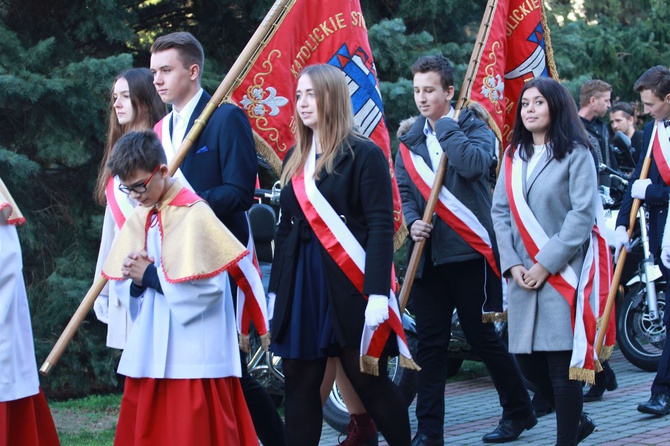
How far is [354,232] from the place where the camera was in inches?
196

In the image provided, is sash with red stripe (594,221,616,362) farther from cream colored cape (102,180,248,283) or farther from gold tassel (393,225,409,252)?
cream colored cape (102,180,248,283)

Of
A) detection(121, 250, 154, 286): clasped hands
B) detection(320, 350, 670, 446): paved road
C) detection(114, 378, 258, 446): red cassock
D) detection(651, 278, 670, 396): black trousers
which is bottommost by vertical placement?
detection(320, 350, 670, 446): paved road

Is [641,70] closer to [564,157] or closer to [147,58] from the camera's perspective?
[147,58]

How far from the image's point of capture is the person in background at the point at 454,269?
5949 mm

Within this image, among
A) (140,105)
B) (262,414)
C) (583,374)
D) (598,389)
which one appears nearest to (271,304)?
(262,414)

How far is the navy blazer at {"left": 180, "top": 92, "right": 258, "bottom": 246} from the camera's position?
5016 millimetres

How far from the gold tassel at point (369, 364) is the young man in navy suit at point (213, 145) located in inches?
23.5

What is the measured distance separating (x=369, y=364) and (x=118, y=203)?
146cm

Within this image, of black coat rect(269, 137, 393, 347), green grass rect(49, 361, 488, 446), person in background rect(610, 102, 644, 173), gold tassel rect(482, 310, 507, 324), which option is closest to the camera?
black coat rect(269, 137, 393, 347)

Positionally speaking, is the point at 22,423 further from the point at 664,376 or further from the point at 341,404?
the point at 664,376

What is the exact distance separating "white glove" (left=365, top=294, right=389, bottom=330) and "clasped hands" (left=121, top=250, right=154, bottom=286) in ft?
3.28

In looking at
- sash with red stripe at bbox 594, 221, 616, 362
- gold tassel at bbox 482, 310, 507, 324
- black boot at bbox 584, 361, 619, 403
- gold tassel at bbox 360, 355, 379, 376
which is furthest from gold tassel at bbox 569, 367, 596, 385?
black boot at bbox 584, 361, 619, 403

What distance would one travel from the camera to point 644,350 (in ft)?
29.1

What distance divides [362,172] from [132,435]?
1.53 m
